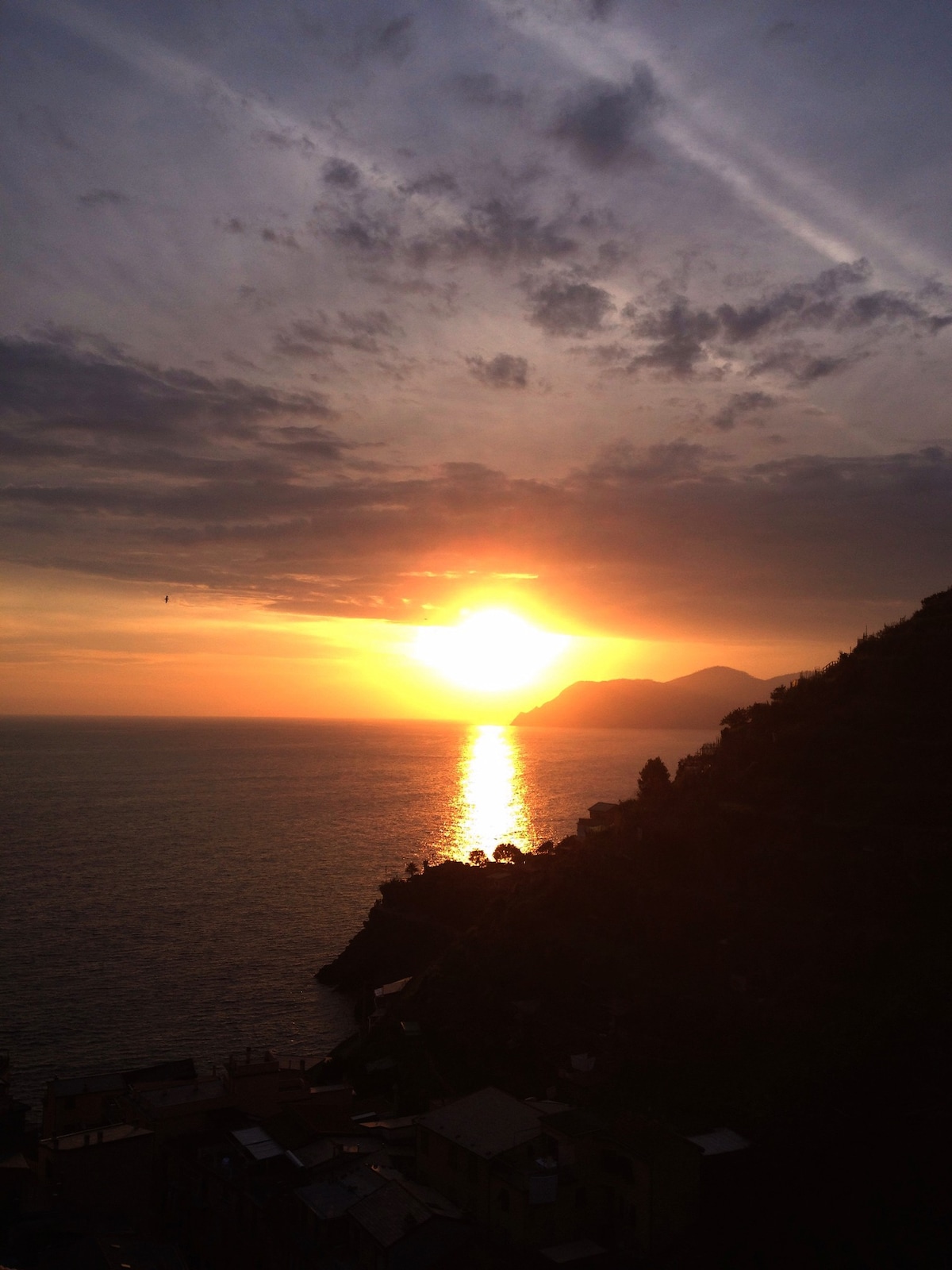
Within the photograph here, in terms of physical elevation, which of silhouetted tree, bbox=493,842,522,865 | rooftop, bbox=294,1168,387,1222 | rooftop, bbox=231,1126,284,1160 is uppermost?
silhouetted tree, bbox=493,842,522,865

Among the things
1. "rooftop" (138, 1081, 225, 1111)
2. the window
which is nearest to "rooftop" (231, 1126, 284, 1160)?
"rooftop" (138, 1081, 225, 1111)

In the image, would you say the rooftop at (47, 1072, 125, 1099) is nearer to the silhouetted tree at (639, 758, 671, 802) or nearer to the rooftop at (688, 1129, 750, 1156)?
the rooftop at (688, 1129, 750, 1156)

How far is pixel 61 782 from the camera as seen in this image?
153750 mm

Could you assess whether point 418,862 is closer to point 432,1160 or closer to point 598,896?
point 598,896

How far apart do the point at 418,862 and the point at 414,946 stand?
109 feet

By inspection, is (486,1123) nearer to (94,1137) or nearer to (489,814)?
(94,1137)

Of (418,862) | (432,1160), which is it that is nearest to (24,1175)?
(432,1160)

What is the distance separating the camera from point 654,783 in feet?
173

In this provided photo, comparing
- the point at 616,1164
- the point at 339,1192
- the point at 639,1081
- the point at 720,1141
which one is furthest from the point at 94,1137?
the point at 720,1141

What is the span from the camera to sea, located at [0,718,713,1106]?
1711 inches

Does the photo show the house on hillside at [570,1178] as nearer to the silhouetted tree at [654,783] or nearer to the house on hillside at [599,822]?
the silhouetted tree at [654,783]

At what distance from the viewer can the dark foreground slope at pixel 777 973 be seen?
25469 millimetres

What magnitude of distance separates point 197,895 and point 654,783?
41.7 meters

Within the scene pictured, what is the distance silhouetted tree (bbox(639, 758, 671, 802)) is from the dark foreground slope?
0.29 metres
